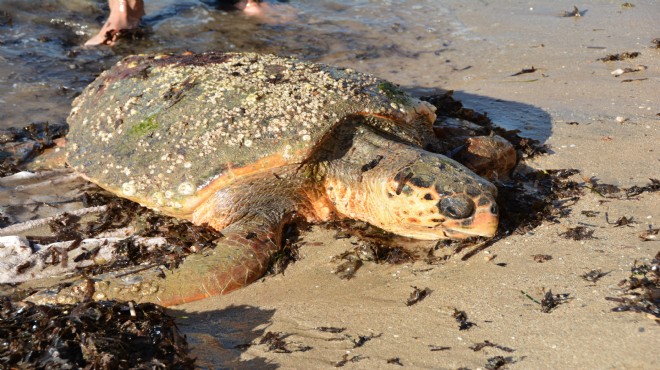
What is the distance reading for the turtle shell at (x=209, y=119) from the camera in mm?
4035

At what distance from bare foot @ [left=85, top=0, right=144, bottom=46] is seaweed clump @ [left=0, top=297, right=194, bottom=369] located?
5.73 m

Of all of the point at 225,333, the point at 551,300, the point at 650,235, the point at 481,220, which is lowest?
the point at 225,333

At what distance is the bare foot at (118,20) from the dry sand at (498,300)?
206 inches

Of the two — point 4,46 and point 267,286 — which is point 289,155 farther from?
point 4,46

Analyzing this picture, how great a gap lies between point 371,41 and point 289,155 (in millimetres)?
4819

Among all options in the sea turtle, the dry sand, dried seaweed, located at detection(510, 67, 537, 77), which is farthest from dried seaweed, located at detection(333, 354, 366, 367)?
dried seaweed, located at detection(510, 67, 537, 77)

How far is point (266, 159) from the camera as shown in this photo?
3984 millimetres

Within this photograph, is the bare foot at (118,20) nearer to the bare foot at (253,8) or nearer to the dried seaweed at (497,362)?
the bare foot at (253,8)

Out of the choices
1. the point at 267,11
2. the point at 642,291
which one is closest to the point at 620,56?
the point at 642,291

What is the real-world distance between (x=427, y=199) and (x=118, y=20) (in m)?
6.13

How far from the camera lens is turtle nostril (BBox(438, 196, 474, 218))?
11.7 feet

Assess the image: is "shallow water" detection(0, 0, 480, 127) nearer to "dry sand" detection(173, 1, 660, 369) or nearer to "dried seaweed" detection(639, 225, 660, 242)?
"dry sand" detection(173, 1, 660, 369)

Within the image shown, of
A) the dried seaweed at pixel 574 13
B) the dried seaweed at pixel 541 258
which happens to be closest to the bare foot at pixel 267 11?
the dried seaweed at pixel 574 13

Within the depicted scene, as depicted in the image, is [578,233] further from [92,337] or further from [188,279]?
[92,337]
